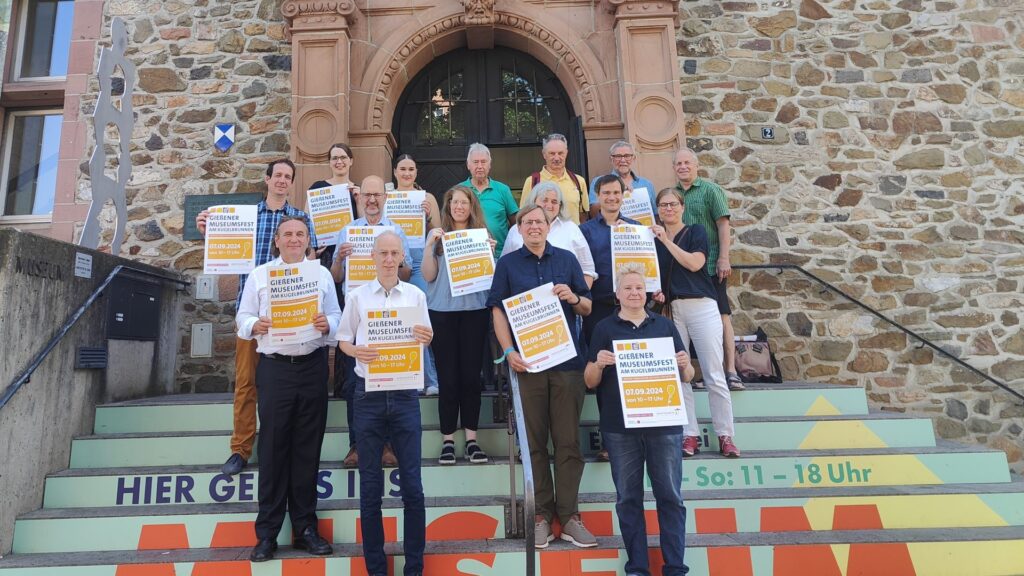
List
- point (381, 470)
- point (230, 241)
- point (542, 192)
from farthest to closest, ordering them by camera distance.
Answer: point (230, 241) → point (542, 192) → point (381, 470)

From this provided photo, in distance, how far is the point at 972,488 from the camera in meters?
3.62

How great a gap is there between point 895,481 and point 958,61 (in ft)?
18.4

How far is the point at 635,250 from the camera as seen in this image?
3.77 meters

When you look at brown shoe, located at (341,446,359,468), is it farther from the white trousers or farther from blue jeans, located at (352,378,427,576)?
the white trousers

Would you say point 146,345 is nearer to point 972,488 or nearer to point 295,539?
point 295,539

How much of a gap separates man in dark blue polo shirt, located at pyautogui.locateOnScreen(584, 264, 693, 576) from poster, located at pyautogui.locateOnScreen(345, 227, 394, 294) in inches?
63.1

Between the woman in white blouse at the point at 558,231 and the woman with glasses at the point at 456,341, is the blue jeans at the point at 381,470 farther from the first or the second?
the woman in white blouse at the point at 558,231

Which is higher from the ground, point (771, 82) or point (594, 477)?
point (771, 82)

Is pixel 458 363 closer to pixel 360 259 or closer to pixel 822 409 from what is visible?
pixel 360 259

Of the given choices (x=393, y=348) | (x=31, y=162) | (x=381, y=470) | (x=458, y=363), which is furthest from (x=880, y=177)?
(x=31, y=162)

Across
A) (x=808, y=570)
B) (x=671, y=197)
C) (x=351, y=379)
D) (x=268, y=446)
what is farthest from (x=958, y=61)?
(x=268, y=446)

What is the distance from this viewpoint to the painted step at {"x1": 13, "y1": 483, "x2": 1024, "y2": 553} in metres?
3.38

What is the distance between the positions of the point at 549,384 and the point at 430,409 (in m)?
1.25

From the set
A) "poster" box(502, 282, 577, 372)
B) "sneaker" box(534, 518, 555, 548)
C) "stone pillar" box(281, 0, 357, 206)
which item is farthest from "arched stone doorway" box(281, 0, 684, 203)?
"sneaker" box(534, 518, 555, 548)
